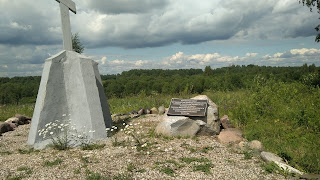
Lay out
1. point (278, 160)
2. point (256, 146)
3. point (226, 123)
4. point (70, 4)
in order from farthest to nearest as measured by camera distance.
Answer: point (226, 123) < point (70, 4) < point (256, 146) < point (278, 160)

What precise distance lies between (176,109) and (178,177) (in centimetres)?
342

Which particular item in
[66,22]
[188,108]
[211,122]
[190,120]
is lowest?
[211,122]

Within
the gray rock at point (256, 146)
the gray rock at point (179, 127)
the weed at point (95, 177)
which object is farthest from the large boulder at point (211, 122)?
the weed at point (95, 177)

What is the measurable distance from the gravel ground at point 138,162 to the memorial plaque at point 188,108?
34.9 inches

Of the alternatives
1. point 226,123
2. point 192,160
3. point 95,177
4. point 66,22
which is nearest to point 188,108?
point 226,123

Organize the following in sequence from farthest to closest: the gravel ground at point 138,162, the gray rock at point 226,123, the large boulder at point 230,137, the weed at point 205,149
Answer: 1. the gray rock at point 226,123
2. the large boulder at point 230,137
3. the weed at point 205,149
4. the gravel ground at point 138,162

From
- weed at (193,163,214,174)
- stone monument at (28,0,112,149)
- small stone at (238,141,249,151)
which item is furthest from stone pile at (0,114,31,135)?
small stone at (238,141,249,151)

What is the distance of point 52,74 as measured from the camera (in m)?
6.81

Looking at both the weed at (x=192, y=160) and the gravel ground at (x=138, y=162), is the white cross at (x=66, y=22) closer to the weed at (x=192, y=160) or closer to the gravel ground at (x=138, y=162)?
the gravel ground at (x=138, y=162)

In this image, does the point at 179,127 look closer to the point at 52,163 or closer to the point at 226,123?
the point at 226,123

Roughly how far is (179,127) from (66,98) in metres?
3.35

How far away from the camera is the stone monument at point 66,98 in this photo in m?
6.65

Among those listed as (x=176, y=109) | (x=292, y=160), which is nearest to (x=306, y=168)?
(x=292, y=160)

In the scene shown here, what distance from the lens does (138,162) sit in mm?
4902
